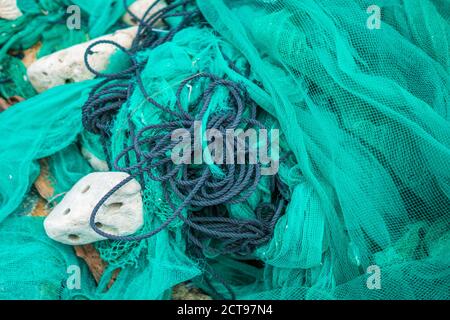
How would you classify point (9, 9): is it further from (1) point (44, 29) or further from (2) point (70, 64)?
(2) point (70, 64)

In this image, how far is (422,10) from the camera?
6.76 feet

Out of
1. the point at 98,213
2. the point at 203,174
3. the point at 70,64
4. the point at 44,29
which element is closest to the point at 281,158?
the point at 203,174

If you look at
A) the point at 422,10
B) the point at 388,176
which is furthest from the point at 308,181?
the point at 422,10

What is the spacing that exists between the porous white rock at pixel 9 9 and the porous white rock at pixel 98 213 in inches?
46.2

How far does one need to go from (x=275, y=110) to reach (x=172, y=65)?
1.55 ft

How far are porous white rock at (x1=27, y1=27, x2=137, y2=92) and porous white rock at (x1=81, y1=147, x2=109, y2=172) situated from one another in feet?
1.29

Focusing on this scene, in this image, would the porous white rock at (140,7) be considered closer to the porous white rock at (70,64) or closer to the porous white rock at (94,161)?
the porous white rock at (70,64)

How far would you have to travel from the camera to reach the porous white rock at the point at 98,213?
2.04 meters

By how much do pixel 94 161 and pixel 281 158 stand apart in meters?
0.83

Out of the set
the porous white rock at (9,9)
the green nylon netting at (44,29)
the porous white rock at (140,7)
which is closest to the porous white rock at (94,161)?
the green nylon netting at (44,29)

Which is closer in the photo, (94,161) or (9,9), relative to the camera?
(94,161)

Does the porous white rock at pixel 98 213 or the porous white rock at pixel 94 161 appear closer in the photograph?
the porous white rock at pixel 98 213

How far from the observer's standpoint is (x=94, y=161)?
2.36 metres
